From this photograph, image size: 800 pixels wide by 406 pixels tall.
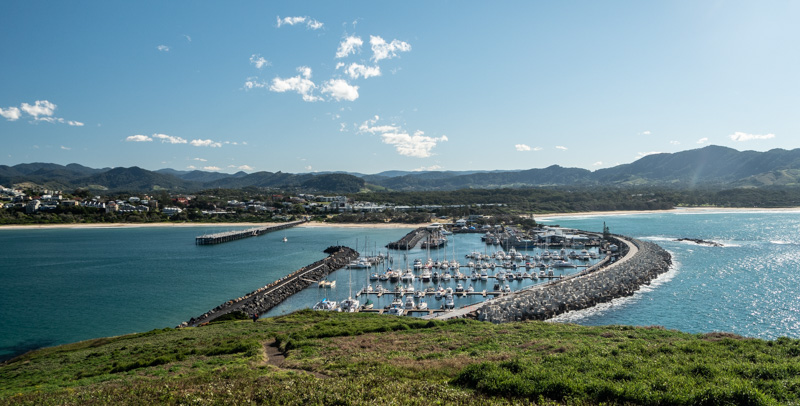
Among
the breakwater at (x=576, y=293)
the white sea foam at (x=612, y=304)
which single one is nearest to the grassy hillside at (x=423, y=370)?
the breakwater at (x=576, y=293)

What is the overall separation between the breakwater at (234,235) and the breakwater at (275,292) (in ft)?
102

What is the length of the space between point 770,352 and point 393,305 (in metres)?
25.1

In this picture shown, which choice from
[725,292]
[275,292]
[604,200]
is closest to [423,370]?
[275,292]

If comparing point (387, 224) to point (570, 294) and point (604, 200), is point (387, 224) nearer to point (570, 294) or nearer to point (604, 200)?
point (570, 294)

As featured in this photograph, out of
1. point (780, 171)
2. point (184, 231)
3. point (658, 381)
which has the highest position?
point (780, 171)

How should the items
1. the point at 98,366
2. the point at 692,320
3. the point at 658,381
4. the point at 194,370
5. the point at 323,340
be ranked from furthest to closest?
the point at 692,320, the point at 323,340, the point at 98,366, the point at 194,370, the point at 658,381

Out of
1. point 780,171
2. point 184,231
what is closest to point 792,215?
point 780,171

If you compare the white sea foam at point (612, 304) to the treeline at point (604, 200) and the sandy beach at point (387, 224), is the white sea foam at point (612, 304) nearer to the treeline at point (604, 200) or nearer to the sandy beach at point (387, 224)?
the sandy beach at point (387, 224)

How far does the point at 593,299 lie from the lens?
3325 centimetres

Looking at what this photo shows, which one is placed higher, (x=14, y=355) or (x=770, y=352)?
(x=770, y=352)

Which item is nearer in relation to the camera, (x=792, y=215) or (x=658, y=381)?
(x=658, y=381)

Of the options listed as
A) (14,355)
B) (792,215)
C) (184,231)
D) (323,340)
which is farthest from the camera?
(792,215)

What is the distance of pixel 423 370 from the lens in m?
10.4

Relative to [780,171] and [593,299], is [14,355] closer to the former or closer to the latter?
[593,299]
